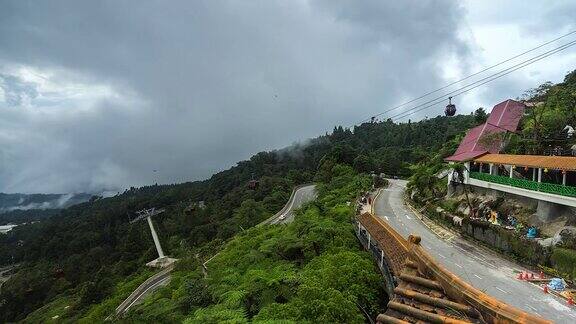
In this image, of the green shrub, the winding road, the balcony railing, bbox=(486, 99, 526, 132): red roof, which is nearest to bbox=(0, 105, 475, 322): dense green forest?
the winding road

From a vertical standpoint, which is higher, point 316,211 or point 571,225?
point 316,211

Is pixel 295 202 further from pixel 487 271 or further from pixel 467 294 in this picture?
pixel 467 294

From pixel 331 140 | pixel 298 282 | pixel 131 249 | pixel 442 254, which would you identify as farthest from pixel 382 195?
pixel 331 140

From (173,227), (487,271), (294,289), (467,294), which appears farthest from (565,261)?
(173,227)

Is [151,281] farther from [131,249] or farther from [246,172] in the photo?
[246,172]

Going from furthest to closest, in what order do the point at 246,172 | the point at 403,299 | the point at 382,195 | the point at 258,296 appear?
the point at 246,172 < the point at 382,195 < the point at 258,296 < the point at 403,299
